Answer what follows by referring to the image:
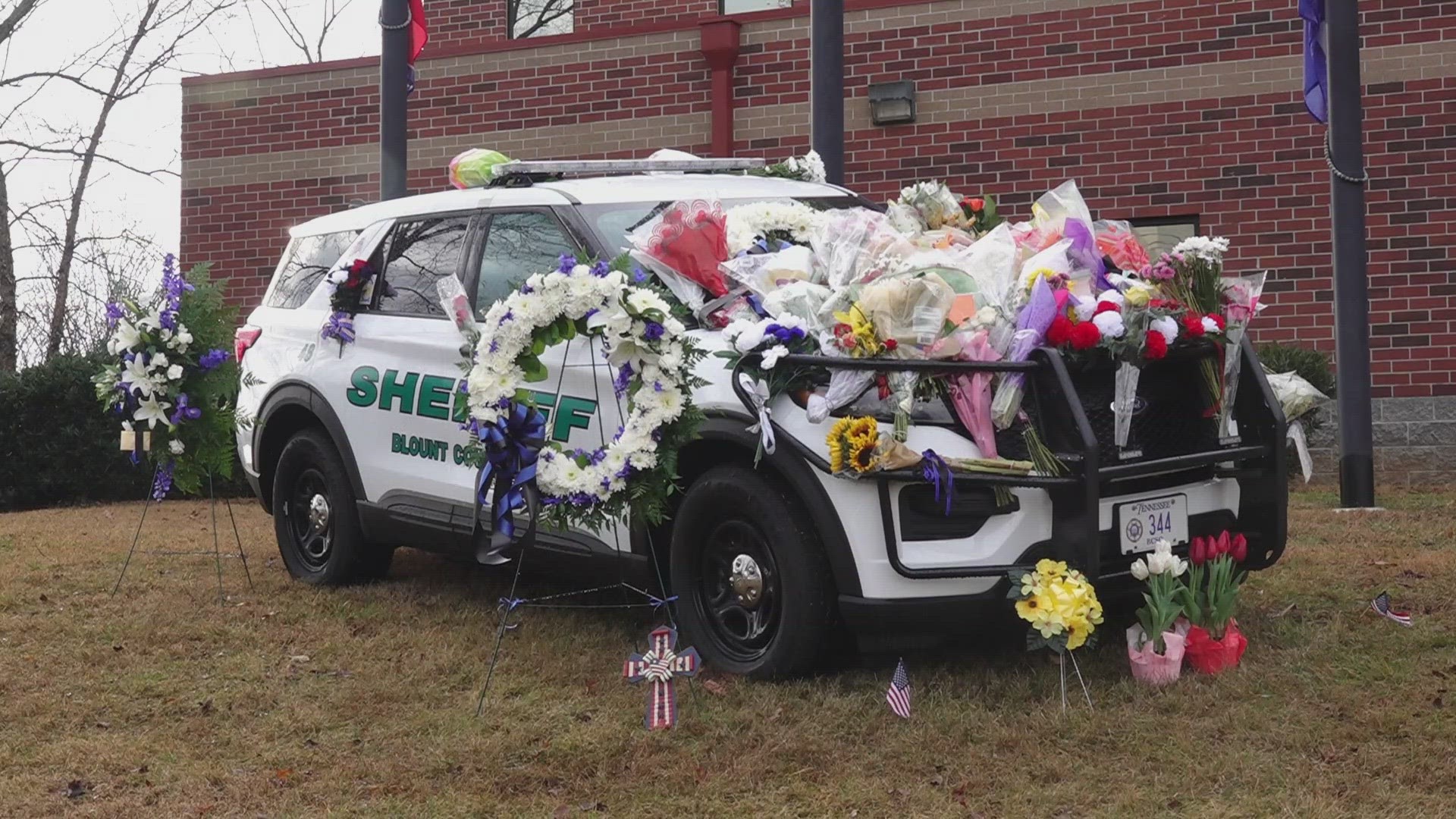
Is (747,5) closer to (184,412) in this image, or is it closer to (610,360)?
(184,412)

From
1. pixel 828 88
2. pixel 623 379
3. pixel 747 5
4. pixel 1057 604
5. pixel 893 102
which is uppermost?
pixel 747 5

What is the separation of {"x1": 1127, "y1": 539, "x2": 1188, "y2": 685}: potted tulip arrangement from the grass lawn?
0.10 metres

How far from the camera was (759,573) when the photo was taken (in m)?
5.77

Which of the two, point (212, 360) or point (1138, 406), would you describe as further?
point (212, 360)

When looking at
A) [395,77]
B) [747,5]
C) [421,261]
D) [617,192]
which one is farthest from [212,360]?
[747,5]

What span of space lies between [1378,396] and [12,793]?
32.3 feet

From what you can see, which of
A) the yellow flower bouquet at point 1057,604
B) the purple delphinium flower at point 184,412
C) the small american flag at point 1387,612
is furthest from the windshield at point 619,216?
the small american flag at point 1387,612

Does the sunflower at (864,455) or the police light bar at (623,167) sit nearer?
the sunflower at (864,455)

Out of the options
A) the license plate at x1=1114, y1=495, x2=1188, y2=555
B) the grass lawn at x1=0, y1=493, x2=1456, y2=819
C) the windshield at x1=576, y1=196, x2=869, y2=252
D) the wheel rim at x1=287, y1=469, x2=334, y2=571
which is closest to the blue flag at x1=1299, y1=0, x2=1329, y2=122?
the grass lawn at x1=0, y1=493, x2=1456, y2=819

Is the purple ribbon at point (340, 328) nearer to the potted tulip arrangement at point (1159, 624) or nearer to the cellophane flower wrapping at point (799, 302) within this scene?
the cellophane flower wrapping at point (799, 302)

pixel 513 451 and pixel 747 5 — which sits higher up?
pixel 747 5

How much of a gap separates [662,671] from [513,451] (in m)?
0.93

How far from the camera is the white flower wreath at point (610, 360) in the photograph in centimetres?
554

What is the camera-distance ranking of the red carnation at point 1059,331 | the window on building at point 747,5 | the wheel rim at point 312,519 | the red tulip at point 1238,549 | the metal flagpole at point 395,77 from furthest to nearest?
the window on building at point 747,5 < the metal flagpole at point 395,77 < the wheel rim at point 312,519 < the red tulip at point 1238,549 < the red carnation at point 1059,331
